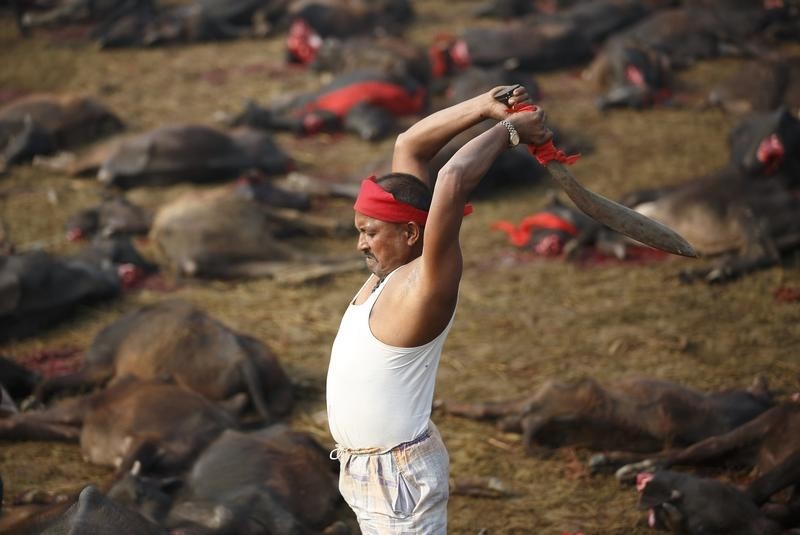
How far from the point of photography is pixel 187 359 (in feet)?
20.6

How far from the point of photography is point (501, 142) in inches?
138

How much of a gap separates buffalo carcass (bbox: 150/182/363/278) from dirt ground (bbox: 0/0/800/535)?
0.12 metres

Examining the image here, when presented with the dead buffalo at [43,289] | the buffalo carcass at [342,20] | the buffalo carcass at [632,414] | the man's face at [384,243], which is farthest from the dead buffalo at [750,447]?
the buffalo carcass at [342,20]

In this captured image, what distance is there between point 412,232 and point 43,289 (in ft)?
14.2

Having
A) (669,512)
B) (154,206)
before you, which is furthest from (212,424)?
(154,206)

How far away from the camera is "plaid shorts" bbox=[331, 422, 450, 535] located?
12.0ft

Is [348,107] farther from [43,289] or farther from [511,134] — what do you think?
[511,134]

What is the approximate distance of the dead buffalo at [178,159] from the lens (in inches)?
384

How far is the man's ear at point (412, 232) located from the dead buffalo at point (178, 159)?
6346 millimetres

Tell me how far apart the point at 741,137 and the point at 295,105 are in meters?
4.53

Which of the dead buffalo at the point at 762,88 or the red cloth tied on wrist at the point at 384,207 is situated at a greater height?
the red cloth tied on wrist at the point at 384,207

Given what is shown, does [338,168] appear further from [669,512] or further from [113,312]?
[669,512]

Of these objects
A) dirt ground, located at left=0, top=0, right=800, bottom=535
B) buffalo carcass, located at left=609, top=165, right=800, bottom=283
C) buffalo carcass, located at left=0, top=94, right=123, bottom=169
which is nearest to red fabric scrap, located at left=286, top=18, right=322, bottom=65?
dirt ground, located at left=0, top=0, right=800, bottom=535

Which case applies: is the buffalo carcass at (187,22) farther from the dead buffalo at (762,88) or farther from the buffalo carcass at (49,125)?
the dead buffalo at (762,88)
